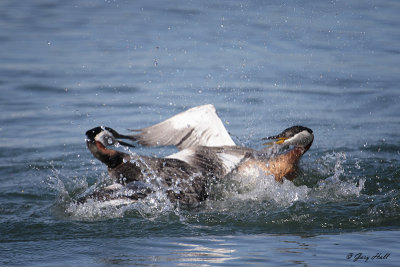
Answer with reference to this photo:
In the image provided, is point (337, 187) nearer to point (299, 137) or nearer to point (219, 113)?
point (299, 137)

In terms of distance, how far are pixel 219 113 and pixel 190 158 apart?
3605mm

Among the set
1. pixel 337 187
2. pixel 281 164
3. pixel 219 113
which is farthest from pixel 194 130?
pixel 219 113

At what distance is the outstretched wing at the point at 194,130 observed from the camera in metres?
8.08

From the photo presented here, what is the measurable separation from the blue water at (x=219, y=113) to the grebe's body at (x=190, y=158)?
29 cm

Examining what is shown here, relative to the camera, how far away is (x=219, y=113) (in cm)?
1090

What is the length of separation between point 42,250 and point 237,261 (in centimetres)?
169

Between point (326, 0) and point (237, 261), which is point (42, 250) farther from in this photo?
point (326, 0)

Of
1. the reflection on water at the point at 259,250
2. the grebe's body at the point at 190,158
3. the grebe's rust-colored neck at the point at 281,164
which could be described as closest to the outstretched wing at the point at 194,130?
the grebe's body at the point at 190,158

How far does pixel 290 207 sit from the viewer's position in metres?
6.42

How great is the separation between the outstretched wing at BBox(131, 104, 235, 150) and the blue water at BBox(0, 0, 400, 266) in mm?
1056

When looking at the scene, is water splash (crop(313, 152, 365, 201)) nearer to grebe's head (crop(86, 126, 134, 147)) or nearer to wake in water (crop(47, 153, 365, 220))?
wake in water (crop(47, 153, 365, 220))

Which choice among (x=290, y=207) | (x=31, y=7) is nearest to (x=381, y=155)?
(x=290, y=207)

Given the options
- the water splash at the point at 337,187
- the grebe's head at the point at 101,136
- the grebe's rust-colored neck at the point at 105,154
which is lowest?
the water splash at the point at 337,187

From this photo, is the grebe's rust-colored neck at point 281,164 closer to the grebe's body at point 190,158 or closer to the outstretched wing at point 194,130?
the grebe's body at point 190,158
